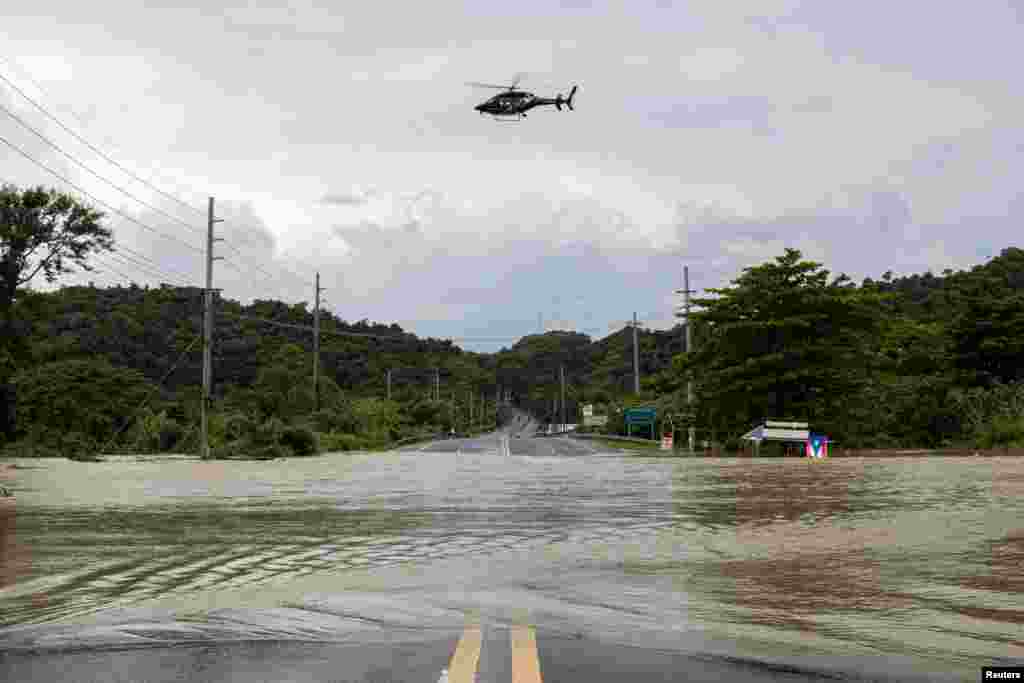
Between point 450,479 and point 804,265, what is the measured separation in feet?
79.7

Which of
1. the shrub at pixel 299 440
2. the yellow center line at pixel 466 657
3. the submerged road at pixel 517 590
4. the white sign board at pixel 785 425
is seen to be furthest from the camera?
the shrub at pixel 299 440

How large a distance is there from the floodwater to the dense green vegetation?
958 inches

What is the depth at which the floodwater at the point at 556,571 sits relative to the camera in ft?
19.7

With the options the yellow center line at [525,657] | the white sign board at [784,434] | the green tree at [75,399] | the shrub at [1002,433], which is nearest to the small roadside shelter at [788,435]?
the white sign board at [784,434]

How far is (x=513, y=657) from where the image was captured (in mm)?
5418

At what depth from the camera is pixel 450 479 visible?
79.8ft

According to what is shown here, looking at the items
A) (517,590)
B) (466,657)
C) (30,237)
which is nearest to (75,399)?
(30,237)

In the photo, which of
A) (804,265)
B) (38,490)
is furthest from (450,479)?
(804,265)

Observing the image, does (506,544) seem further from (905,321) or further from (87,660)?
(905,321)

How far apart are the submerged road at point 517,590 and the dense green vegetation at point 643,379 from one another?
25854 mm

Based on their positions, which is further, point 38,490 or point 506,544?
point 38,490

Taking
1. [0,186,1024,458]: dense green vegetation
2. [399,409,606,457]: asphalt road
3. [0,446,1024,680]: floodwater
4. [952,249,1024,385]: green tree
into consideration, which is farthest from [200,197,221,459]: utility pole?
[952,249,1024,385]: green tree

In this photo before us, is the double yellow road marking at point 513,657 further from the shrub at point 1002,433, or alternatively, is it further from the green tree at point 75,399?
the green tree at point 75,399

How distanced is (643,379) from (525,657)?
2234 inches
